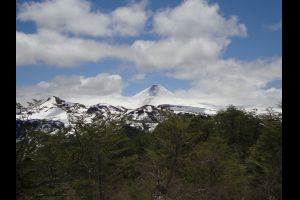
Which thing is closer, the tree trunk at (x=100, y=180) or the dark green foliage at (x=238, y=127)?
the tree trunk at (x=100, y=180)

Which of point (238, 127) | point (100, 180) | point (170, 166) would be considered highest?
point (238, 127)

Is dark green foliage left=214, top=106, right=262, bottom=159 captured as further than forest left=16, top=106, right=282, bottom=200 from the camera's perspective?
Yes

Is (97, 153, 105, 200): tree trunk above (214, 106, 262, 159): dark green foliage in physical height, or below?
below

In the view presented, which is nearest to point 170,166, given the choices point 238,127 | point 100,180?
point 100,180

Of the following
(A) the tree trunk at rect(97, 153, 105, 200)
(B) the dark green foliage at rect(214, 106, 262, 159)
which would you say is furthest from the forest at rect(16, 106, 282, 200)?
(B) the dark green foliage at rect(214, 106, 262, 159)

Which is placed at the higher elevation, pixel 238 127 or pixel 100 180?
pixel 238 127

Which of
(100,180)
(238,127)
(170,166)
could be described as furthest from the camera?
(238,127)

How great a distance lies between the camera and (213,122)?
44.3m

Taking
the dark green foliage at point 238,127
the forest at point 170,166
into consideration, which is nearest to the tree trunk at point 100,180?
the forest at point 170,166

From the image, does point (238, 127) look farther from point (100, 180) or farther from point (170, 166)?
point (100, 180)

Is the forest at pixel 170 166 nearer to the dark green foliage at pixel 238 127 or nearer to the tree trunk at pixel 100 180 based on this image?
the tree trunk at pixel 100 180

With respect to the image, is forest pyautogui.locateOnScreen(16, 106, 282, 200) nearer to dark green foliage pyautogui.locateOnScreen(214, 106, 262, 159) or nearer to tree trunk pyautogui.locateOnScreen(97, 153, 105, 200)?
tree trunk pyautogui.locateOnScreen(97, 153, 105, 200)
